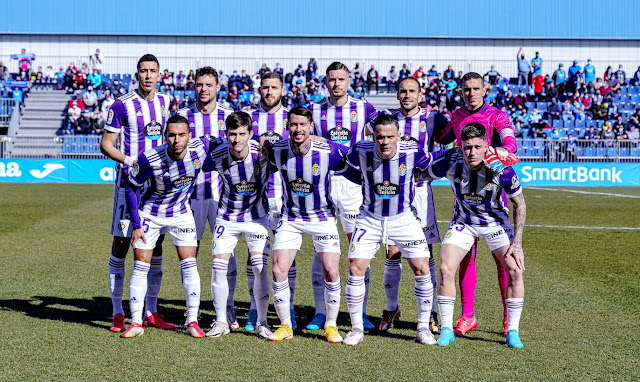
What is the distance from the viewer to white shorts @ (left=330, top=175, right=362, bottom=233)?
266 inches

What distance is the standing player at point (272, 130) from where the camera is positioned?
6520 mm

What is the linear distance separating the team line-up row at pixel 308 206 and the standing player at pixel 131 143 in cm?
1

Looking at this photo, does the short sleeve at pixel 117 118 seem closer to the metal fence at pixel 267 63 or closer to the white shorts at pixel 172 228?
the white shorts at pixel 172 228

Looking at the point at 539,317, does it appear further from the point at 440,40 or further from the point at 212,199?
the point at 440,40

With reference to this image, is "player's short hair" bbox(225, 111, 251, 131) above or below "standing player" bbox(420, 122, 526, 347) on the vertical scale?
above

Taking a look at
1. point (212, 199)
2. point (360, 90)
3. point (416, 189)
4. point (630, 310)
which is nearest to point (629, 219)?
point (630, 310)

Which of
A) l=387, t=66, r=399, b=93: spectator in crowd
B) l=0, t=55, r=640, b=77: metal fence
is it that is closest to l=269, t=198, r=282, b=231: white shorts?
l=387, t=66, r=399, b=93: spectator in crowd

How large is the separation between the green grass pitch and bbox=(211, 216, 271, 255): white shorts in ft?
2.44

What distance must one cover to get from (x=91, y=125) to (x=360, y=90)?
12356mm

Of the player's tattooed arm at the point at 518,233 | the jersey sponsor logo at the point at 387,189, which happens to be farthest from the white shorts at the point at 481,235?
the jersey sponsor logo at the point at 387,189

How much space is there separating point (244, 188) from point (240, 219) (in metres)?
0.27

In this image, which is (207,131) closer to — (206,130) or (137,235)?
(206,130)

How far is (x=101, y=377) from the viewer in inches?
192

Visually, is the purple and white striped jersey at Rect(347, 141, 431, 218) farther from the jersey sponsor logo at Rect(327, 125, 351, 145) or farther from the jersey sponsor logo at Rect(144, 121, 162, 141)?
the jersey sponsor logo at Rect(144, 121, 162, 141)
